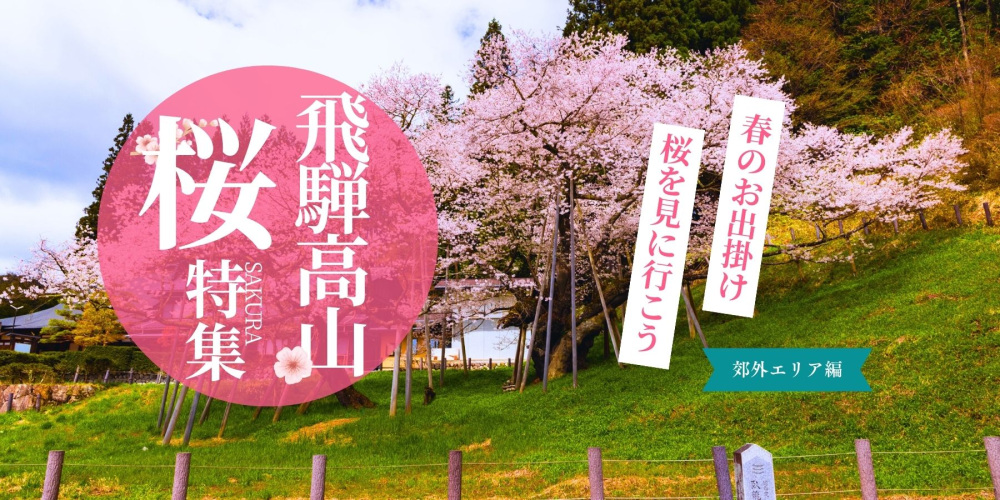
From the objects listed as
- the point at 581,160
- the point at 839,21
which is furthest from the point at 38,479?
the point at 839,21

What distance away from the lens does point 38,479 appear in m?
12.9

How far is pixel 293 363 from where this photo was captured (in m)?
19.9

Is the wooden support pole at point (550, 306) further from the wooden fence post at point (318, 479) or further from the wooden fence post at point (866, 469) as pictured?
the wooden fence post at point (866, 469)

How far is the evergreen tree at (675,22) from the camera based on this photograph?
3822cm

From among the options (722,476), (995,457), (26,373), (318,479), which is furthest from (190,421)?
(26,373)

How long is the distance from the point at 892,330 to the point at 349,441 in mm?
14106

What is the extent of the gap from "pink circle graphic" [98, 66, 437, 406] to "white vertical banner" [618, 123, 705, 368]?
628cm

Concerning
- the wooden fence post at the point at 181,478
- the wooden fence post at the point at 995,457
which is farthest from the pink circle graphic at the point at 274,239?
the wooden fence post at the point at 995,457

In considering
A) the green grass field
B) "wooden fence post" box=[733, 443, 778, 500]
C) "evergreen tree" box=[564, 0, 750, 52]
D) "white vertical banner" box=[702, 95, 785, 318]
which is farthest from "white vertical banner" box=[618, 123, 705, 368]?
"evergreen tree" box=[564, 0, 750, 52]

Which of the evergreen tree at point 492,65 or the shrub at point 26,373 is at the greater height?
the evergreen tree at point 492,65

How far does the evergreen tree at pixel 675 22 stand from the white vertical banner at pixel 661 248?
24.4 m

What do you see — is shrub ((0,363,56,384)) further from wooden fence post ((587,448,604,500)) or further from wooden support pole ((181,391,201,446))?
wooden fence post ((587,448,604,500))

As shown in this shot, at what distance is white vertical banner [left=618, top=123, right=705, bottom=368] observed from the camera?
46.8ft

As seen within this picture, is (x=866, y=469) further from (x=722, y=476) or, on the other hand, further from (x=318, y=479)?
(x=318, y=479)
